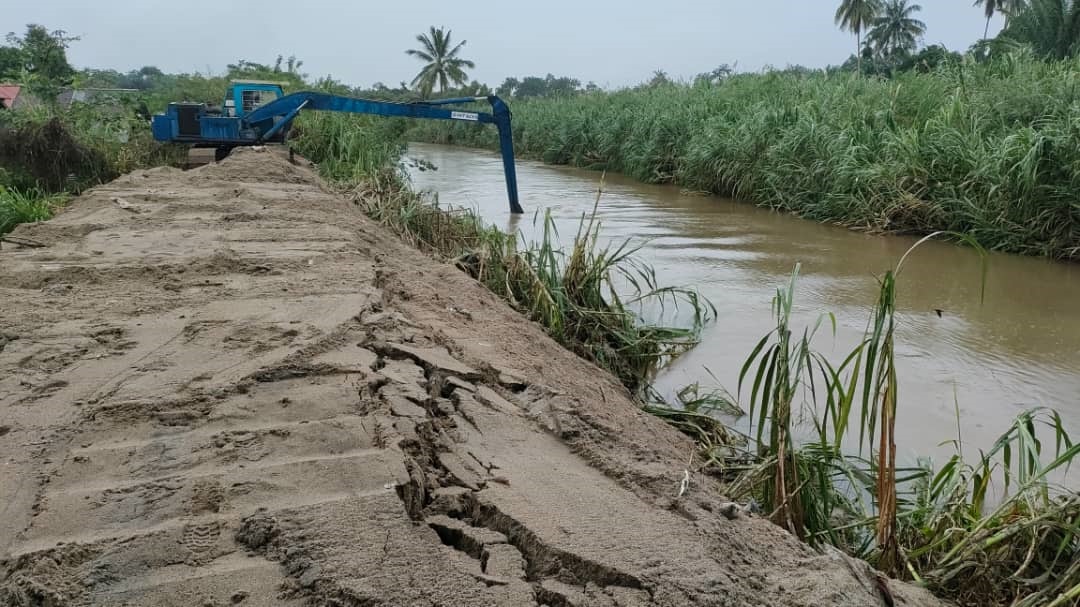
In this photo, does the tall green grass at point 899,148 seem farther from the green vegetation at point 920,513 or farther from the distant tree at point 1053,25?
the distant tree at point 1053,25

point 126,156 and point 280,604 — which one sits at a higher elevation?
point 126,156

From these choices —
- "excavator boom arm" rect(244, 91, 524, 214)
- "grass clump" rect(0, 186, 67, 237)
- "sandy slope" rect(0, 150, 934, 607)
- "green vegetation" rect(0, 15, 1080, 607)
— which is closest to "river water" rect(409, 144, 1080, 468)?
"green vegetation" rect(0, 15, 1080, 607)

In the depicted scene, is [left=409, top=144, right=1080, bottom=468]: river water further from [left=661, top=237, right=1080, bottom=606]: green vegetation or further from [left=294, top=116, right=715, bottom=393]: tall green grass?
[left=661, top=237, right=1080, bottom=606]: green vegetation

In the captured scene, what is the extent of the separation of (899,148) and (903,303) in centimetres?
377

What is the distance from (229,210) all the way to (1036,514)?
453 centimetres

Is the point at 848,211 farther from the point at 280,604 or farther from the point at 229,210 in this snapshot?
the point at 280,604

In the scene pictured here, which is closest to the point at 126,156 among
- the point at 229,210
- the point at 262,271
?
the point at 229,210

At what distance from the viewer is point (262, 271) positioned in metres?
3.70

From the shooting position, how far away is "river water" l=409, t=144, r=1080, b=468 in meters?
4.02

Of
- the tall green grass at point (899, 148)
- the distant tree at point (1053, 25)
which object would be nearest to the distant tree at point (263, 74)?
the tall green grass at point (899, 148)

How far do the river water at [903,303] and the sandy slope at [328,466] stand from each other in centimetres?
122

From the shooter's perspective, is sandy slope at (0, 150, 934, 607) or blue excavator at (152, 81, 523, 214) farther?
blue excavator at (152, 81, 523, 214)

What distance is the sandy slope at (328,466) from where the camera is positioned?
4.99 feet

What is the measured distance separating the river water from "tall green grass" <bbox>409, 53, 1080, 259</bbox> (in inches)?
13.7
